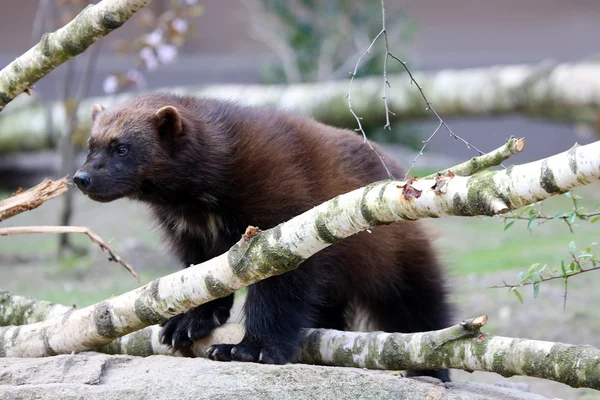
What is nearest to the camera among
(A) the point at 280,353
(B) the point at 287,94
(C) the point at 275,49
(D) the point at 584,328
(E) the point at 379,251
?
(A) the point at 280,353

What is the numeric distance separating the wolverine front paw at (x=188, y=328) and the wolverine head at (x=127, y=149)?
2.28ft

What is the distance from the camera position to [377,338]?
146 inches

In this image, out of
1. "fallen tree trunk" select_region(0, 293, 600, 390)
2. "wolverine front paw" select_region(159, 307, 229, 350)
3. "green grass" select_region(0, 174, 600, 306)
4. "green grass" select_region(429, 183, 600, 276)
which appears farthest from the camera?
"green grass" select_region(429, 183, 600, 276)

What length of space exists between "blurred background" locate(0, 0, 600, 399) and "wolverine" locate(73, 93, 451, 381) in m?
1.14

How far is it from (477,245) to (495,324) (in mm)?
3697

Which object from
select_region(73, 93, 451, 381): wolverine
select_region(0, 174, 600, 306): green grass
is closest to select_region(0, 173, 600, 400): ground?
select_region(0, 174, 600, 306): green grass

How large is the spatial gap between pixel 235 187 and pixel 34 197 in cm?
100

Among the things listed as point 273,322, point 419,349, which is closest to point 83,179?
point 273,322

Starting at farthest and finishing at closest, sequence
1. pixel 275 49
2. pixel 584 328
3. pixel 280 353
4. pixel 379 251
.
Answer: pixel 275 49 → pixel 584 328 → pixel 379 251 → pixel 280 353

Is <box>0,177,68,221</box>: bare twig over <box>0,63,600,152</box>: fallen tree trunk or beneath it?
beneath

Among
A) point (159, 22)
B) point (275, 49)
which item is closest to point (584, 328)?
point (159, 22)

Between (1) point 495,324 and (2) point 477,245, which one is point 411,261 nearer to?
(1) point 495,324

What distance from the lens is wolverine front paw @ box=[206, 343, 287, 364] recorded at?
12.9 ft

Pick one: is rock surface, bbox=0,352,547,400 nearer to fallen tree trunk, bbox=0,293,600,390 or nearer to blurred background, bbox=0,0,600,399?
fallen tree trunk, bbox=0,293,600,390
